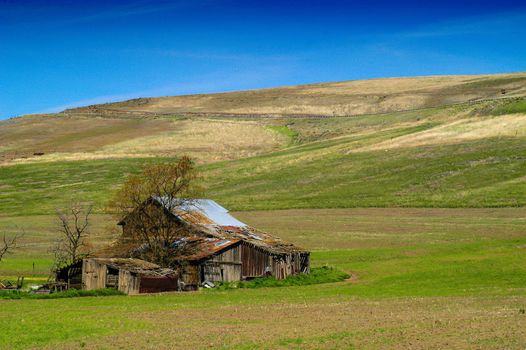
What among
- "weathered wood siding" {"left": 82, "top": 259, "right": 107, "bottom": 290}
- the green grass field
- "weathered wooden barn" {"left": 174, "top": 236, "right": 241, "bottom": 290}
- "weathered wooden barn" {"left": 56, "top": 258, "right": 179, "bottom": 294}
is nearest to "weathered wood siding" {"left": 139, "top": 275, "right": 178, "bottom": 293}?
"weathered wooden barn" {"left": 56, "top": 258, "right": 179, "bottom": 294}

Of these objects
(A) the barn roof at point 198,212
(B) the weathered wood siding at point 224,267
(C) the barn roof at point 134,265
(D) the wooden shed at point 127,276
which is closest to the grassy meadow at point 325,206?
(D) the wooden shed at point 127,276

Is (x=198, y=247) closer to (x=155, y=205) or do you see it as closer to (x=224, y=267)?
(x=224, y=267)

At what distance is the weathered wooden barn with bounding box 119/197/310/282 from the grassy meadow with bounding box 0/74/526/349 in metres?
3.32

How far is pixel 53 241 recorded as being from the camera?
7938cm

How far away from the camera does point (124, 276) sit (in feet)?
165

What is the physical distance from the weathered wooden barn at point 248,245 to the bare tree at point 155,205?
189mm

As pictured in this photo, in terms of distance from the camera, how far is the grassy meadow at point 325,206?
28.7 metres

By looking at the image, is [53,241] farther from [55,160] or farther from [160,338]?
[55,160]

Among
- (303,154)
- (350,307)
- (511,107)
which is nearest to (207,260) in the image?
(350,307)

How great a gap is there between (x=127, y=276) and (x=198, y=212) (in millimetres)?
14410

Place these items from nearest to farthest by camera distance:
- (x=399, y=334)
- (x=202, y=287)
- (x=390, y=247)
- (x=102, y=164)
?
1. (x=399, y=334)
2. (x=202, y=287)
3. (x=390, y=247)
4. (x=102, y=164)

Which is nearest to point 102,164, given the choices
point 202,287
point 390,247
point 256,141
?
point 256,141

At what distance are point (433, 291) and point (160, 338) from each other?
20.4 metres

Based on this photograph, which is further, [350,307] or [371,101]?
[371,101]
